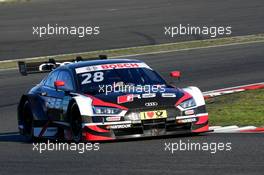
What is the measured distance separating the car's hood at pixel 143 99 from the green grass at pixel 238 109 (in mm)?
1632

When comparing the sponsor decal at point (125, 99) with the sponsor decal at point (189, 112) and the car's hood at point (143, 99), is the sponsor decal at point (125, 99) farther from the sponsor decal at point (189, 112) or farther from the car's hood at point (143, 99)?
the sponsor decal at point (189, 112)

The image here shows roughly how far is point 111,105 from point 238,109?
155 inches

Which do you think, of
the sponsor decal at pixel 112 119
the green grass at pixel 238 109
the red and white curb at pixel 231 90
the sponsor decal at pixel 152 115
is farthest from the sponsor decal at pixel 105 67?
the red and white curb at pixel 231 90

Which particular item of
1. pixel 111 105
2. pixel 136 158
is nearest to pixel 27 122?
pixel 111 105

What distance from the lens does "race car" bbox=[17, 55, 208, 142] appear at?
476 inches

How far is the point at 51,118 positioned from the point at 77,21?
21859 millimetres

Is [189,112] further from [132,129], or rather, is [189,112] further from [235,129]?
[235,129]

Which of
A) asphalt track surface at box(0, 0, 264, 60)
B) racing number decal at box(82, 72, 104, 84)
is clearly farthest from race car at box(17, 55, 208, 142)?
asphalt track surface at box(0, 0, 264, 60)

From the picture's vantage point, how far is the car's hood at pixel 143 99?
39.8 ft

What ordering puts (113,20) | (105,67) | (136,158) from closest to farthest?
(136,158), (105,67), (113,20)

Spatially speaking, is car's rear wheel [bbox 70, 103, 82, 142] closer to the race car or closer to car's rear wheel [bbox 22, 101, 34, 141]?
the race car

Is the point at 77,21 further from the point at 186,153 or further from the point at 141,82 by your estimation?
the point at 186,153

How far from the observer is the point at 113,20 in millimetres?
34594

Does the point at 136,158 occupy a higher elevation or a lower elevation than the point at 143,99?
lower
